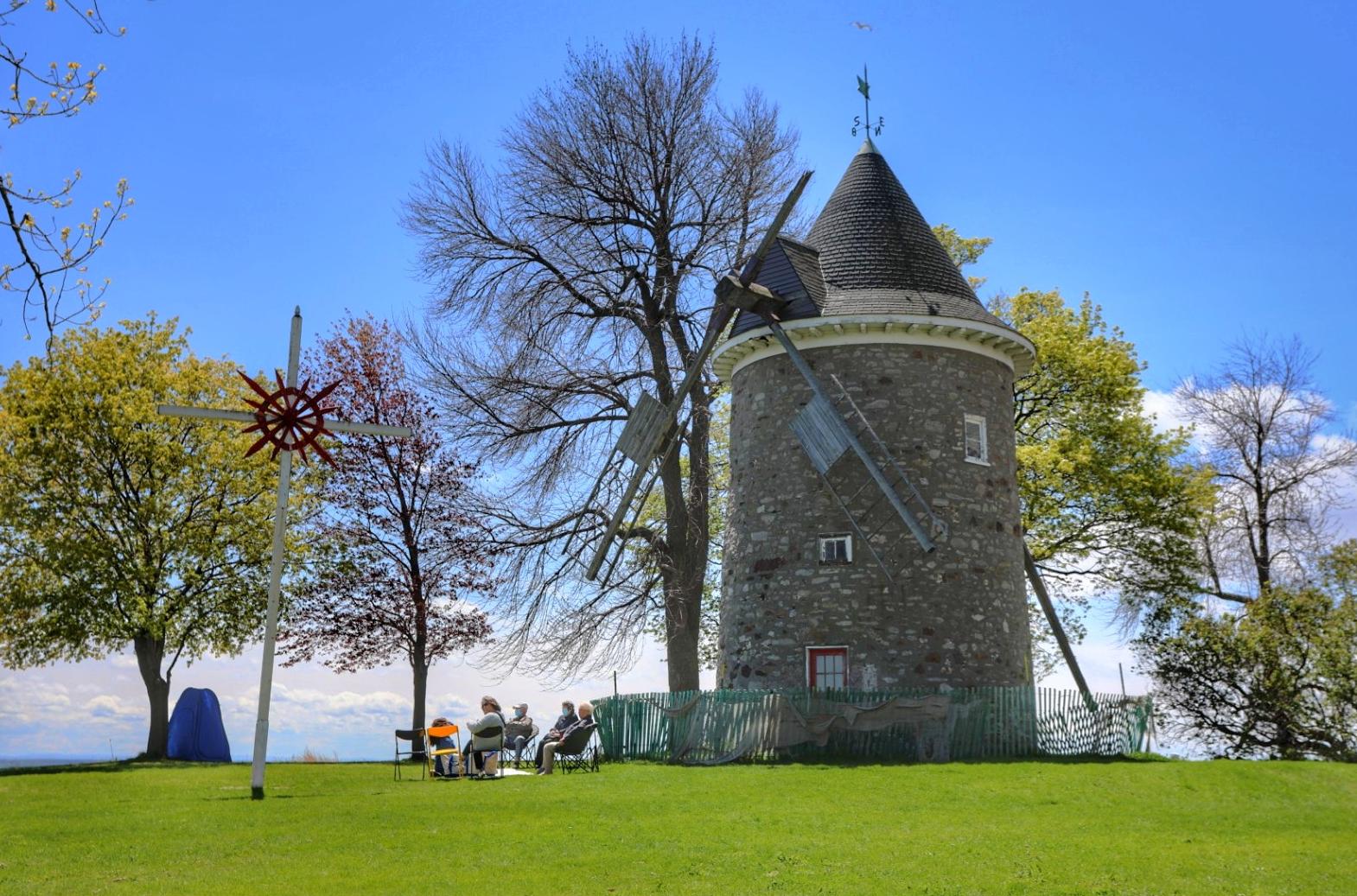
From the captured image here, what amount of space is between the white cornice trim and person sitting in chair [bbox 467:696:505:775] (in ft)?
31.7

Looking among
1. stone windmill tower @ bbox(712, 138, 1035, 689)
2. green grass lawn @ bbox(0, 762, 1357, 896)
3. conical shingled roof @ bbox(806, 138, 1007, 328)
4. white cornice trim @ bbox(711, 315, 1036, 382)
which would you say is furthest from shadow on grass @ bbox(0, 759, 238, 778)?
conical shingled roof @ bbox(806, 138, 1007, 328)

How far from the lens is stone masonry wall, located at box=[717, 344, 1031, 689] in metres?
23.0

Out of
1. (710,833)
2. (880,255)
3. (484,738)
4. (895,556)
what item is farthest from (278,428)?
(880,255)

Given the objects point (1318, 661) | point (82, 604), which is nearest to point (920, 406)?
point (1318, 661)

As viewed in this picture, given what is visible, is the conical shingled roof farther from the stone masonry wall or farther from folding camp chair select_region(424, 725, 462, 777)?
folding camp chair select_region(424, 725, 462, 777)

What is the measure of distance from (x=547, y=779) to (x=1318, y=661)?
61.5 ft

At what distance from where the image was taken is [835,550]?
926 inches

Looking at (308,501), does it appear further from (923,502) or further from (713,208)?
(923,502)

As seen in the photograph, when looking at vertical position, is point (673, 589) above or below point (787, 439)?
below

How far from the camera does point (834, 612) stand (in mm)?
23188

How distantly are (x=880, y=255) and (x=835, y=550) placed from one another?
21.1 ft

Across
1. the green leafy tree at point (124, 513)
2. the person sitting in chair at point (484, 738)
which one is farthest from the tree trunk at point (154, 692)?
the person sitting in chair at point (484, 738)

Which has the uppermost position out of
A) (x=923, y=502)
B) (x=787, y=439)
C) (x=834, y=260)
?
(x=834, y=260)

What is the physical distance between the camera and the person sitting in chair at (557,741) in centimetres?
2003
